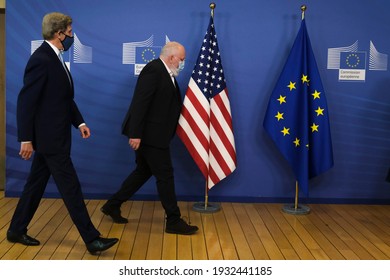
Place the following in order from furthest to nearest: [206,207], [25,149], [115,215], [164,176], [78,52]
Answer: [78,52] < [206,207] < [115,215] < [164,176] < [25,149]

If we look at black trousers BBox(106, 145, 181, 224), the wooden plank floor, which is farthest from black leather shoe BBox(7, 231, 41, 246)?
black trousers BBox(106, 145, 181, 224)

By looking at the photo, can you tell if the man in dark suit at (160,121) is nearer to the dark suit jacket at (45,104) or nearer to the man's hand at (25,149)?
the dark suit jacket at (45,104)

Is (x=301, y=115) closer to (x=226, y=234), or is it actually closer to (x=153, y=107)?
(x=226, y=234)

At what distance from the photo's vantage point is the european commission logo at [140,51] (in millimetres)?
4754

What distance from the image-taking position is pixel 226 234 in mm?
3850

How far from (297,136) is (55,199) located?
2.39m

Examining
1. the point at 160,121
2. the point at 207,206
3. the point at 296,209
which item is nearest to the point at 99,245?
the point at 160,121

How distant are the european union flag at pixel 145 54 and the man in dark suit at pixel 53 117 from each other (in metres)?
1.47

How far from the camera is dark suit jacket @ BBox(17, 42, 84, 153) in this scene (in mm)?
3141

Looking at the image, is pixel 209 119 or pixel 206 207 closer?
pixel 209 119

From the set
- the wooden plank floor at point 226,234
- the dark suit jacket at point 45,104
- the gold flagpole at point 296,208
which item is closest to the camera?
the dark suit jacket at point 45,104

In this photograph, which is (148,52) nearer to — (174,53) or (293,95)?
(174,53)

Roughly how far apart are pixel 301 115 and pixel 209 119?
2.76ft

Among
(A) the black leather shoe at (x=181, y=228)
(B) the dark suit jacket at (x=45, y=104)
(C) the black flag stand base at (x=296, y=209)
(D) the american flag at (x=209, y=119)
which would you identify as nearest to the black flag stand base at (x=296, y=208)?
(C) the black flag stand base at (x=296, y=209)
